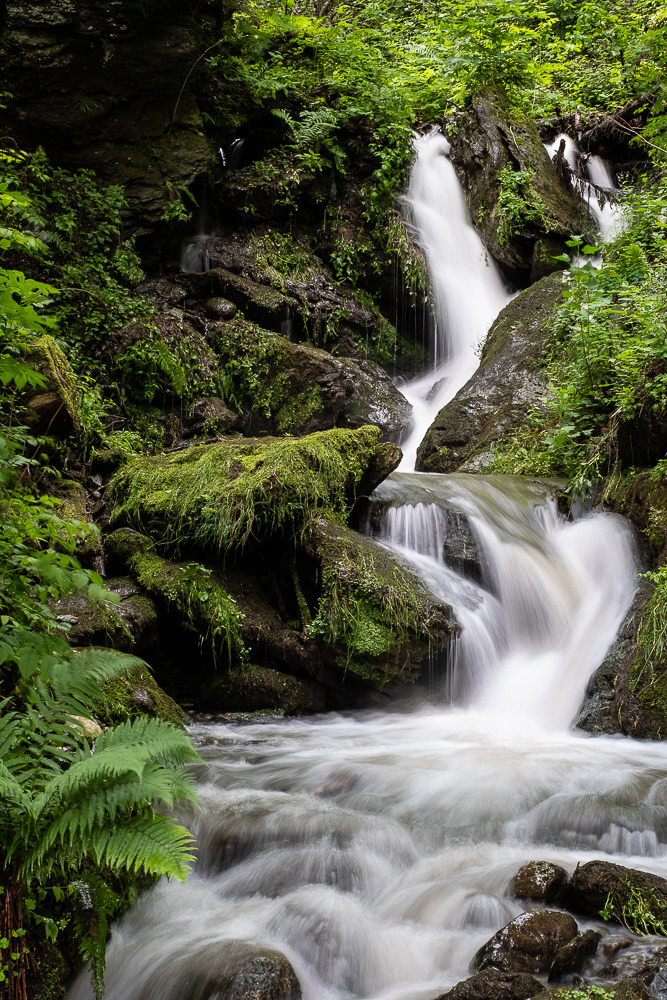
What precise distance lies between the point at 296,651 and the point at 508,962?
313 cm

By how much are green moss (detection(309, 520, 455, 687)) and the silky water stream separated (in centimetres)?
43

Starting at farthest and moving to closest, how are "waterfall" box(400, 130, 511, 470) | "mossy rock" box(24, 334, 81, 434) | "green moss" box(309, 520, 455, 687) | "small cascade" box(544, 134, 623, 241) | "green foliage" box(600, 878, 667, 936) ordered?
"small cascade" box(544, 134, 623, 241) → "waterfall" box(400, 130, 511, 470) → "green moss" box(309, 520, 455, 687) → "mossy rock" box(24, 334, 81, 434) → "green foliage" box(600, 878, 667, 936)

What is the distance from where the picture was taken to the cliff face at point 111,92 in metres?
7.14

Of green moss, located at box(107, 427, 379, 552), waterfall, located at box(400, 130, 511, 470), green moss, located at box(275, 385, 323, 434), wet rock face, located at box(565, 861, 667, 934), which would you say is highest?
waterfall, located at box(400, 130, 511, 470)

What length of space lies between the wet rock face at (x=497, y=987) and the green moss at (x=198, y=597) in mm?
3261

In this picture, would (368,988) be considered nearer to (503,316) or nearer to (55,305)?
(55,305)

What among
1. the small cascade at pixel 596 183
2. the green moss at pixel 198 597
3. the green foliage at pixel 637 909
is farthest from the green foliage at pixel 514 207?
the green foliage at pixel 637 909

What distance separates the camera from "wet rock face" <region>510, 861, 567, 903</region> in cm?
314

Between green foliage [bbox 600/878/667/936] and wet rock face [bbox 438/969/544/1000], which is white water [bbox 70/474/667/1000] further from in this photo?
wet rock face [bbox 438/969/544/1000]

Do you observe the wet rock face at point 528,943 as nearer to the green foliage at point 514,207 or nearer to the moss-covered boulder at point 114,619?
the moss-covered boulder at point 114,619

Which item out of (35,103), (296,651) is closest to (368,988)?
(296,651)

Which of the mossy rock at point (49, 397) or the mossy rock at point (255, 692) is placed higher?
the mossy rock at point (49, 397)

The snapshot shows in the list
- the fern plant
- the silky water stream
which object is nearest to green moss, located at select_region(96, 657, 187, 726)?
the silky water stream

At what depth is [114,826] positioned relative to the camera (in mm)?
2170
